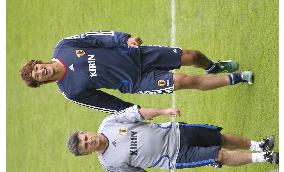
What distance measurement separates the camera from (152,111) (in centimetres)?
534

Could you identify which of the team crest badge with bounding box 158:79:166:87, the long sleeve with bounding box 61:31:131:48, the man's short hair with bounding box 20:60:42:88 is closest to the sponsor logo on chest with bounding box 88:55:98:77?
the long sleeve with bounding box 61:31:131:48

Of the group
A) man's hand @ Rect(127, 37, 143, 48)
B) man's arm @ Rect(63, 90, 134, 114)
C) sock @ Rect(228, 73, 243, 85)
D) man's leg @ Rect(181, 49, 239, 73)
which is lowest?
man's arm @ Rect(63, 90, 134, 114)

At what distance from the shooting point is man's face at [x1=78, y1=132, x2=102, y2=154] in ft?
17.2

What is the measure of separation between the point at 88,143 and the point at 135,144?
51cm

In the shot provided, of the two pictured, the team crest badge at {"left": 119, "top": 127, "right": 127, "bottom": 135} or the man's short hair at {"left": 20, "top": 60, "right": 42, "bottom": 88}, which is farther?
the man's short hair at {"left": 20, "top": 60, "right": 42, "bottom": 88}

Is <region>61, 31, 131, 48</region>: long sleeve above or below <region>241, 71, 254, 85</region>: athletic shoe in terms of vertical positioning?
above

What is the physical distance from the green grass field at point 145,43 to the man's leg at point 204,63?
0.52 ft

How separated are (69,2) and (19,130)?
363 cm

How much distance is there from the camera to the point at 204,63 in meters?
6.51

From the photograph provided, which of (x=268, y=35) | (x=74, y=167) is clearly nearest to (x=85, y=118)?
(x=74, y=167)

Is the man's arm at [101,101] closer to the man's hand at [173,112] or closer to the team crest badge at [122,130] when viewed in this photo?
the team crest badge at [122,130]

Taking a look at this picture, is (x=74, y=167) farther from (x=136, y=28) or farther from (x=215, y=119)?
(x=215, y=119)

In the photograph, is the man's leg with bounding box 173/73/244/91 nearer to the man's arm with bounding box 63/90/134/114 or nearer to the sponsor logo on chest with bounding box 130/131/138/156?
the man's arm with bounding box 63/90/134/114

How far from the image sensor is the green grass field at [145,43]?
6.23m
